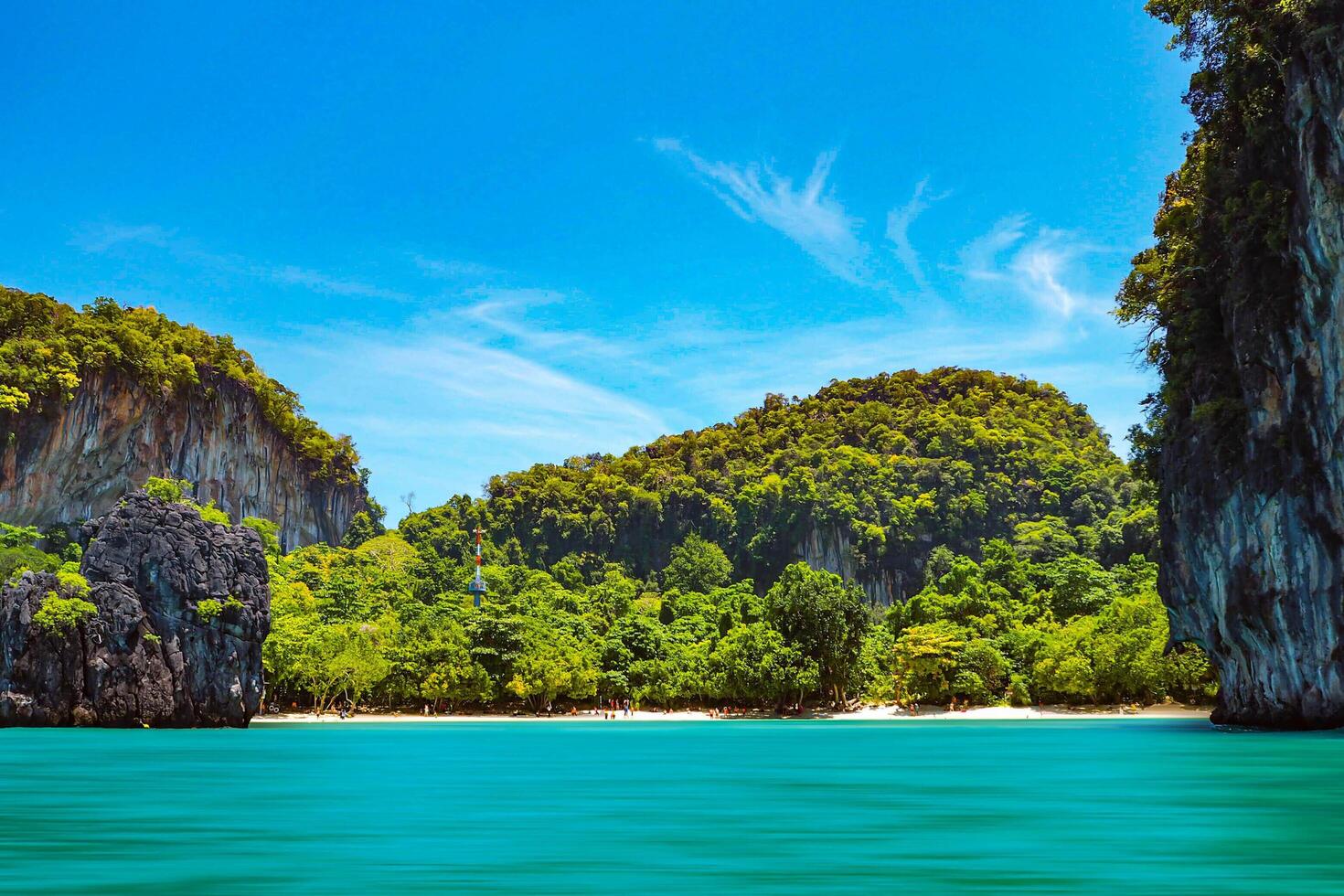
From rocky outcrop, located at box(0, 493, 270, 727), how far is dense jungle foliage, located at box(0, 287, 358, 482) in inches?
955

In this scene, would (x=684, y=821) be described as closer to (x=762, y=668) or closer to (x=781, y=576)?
(x=762, y=668)

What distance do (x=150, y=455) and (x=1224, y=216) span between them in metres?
66.9

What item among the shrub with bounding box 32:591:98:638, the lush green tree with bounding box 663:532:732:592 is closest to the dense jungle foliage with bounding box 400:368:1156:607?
the lush green tree with bounding box 663:532:732:592

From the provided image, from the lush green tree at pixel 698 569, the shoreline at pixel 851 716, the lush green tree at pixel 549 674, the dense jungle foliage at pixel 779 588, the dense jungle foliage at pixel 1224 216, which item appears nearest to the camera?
the dense jungle foliage at pixel 1224 216

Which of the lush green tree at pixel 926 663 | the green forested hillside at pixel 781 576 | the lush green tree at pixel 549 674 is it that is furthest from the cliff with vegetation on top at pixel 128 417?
the lush green tree at pixel 926 663

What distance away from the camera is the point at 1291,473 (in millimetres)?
29219

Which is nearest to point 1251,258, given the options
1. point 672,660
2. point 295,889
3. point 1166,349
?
point 1166,349

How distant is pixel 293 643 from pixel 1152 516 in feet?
183

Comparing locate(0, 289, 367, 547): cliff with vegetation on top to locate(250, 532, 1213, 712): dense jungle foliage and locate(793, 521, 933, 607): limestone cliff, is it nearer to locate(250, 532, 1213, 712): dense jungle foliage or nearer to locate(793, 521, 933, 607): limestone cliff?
locate(250, 532, 1213, 712): dense jungle foliage

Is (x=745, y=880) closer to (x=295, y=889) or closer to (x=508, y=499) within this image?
(x=295, y=889)

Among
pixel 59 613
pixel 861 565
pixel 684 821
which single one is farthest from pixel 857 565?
pixel 684 821

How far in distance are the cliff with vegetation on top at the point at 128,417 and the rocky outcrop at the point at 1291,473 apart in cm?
5939

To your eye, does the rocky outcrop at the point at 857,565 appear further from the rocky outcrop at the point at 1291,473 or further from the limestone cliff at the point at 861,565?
the rocky outcrop at the point at 1291,473

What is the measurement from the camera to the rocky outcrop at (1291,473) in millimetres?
26750
